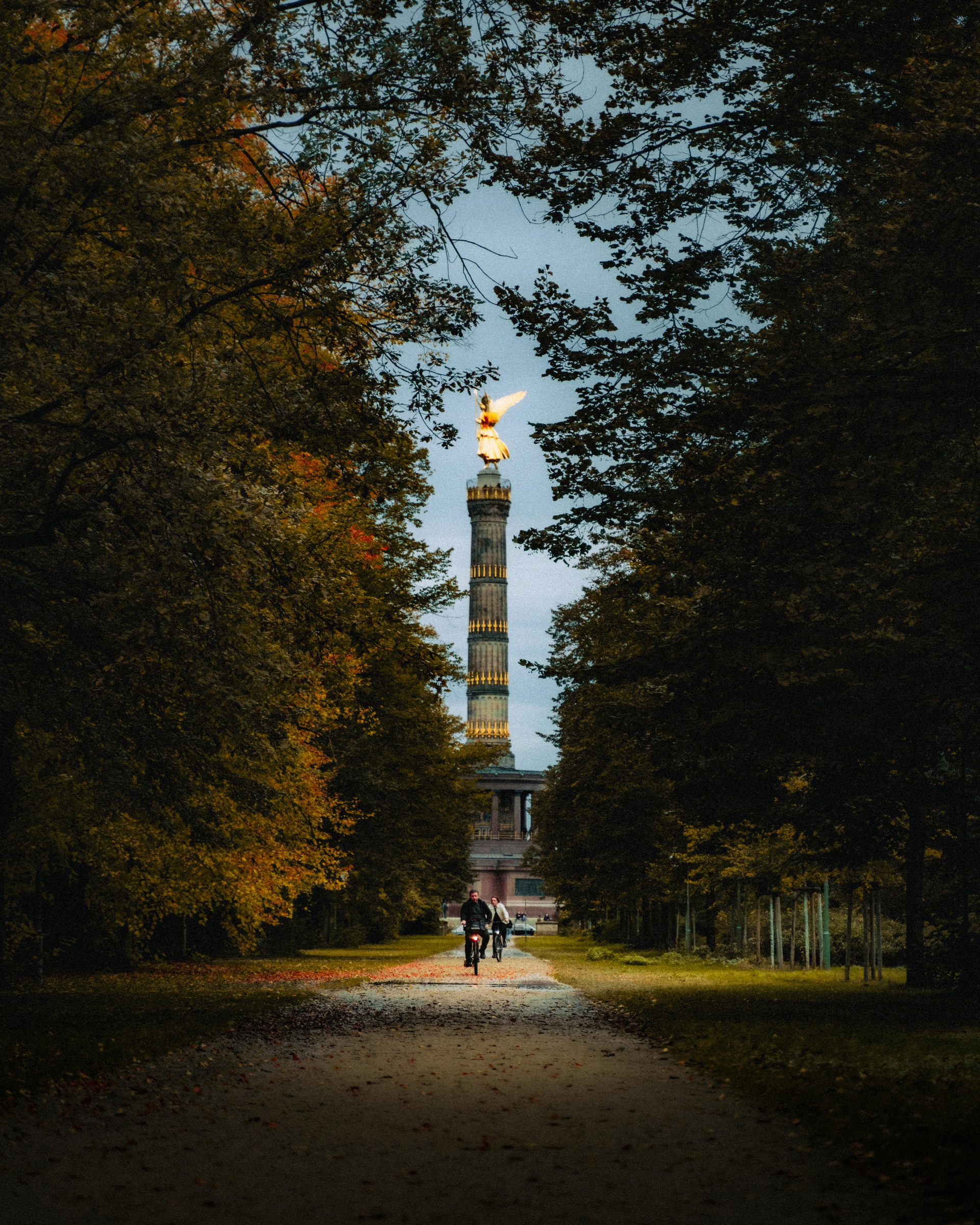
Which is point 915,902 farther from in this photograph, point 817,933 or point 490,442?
point 490,442

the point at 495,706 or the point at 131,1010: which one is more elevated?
the point at 495,706

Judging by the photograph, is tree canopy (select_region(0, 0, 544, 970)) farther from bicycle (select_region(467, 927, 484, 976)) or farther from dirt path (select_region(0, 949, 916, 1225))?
bicycle (select_region(467, 927, 484, 976))

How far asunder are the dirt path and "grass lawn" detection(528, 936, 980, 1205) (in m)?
0.31

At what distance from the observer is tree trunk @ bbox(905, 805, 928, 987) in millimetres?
20375

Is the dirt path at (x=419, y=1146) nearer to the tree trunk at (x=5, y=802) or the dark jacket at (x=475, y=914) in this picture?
the tree trunk at (x=5, y=802)

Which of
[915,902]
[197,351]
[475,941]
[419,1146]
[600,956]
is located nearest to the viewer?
[419,1146]

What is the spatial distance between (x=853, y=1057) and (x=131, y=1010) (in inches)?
352

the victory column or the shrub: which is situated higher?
the victory column

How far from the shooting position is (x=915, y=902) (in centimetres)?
2106

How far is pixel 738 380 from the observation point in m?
14.2

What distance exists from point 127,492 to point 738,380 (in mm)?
6471

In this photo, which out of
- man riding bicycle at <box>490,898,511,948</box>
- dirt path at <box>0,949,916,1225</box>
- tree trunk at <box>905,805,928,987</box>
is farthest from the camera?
man riding bicycle at <box>490,898,511,948</box>

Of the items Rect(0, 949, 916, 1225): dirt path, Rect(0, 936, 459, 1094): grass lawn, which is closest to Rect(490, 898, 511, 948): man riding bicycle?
Rect(0, 936, 459, 1094): grass lawn

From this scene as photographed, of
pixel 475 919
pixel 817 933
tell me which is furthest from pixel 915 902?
pixel 817 933
